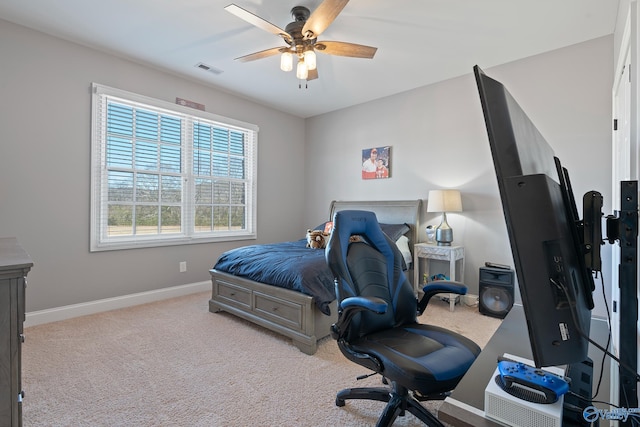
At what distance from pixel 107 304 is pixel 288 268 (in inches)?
86.3

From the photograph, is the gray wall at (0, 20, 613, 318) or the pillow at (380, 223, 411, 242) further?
the pillow at (380, 223, 411, 242)

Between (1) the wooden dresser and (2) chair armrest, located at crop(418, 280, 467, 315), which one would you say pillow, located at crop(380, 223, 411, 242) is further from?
(1) the wooden dresser

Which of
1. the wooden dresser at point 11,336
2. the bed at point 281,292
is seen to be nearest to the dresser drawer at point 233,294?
the bed at point 281,292

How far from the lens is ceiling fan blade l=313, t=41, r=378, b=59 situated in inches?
98.7

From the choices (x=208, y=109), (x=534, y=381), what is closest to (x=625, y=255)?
(x=534, y=381)

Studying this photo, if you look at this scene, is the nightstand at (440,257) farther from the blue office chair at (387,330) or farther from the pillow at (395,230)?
the blue office chair at (387,330)

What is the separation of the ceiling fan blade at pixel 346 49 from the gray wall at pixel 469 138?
1.76m

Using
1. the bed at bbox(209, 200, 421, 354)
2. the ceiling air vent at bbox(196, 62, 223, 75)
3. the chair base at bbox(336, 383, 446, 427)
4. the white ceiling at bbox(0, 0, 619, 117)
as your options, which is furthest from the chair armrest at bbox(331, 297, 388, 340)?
the ceiling air vent at bbox(196, 62, 223, 75)

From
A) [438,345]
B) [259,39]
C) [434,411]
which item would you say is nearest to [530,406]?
[438,345]

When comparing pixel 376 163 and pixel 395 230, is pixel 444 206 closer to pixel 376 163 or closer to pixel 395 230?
pixel 395 230

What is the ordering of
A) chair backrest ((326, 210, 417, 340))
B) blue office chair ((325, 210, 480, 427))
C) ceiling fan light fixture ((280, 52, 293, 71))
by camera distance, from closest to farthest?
blue office chair ((325, 210, 480, 427)) < chair backrest ((326, 210, 417, 340)) < ceiling fan light fixture ((280, 52, 293, 71))

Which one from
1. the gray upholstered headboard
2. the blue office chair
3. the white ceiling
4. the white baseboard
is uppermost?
the white ceiling

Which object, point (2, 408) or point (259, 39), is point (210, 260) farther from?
point (2, 408)

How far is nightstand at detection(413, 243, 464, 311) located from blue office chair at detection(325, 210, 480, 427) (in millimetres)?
1847
